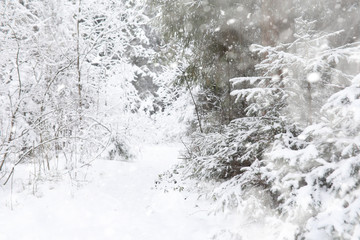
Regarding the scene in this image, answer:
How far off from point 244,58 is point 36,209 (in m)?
4.59

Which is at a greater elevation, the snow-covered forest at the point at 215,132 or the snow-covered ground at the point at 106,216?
the snow-covered forest at the point at 215,132

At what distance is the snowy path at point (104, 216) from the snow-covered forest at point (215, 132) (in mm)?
27

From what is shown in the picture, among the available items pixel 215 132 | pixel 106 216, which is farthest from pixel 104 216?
pixel 215 132

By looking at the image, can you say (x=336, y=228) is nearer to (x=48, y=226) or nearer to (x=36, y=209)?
(x=48, y=226)

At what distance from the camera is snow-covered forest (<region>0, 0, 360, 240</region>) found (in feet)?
8.00

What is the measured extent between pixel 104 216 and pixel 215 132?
2428mm

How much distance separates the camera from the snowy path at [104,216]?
11.7ft

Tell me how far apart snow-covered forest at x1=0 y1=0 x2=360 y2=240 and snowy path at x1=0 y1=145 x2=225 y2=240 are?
27 millimetres

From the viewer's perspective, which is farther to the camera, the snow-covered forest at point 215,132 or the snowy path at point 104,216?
the snowy path at point 104,216

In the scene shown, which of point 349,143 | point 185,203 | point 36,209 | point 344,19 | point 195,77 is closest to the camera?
point 349,143

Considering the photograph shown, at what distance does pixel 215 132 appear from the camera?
507cm

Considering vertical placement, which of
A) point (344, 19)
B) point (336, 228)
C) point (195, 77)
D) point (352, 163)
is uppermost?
point (344, 19)

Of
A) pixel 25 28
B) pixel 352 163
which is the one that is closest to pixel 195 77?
pixel 25 28

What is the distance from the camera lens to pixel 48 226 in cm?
366
